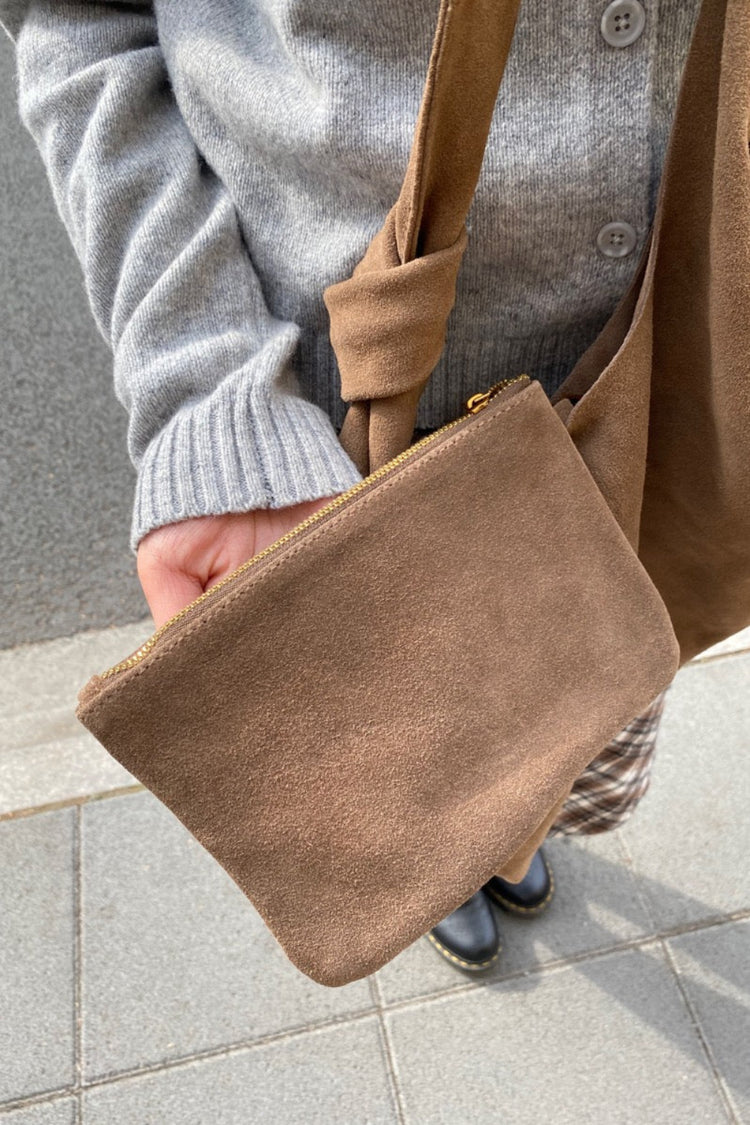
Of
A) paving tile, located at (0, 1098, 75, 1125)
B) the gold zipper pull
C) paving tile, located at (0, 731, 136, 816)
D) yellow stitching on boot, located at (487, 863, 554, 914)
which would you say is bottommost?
paving tile, located at (0, 1098, 75, 1125)

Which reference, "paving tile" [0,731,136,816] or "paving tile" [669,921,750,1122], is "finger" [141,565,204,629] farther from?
"paving tile" [669,921,750,1122]

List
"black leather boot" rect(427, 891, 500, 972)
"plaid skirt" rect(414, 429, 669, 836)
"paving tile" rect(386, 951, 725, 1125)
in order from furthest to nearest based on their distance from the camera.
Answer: "black leather boot" rect(427, 891, 500, 972) → "paving tile" rect(386, 951, 725, 1125) → "plaid skirt" rect(414, 429, 669, 836)

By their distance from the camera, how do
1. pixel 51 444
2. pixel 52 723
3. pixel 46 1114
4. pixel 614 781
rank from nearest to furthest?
pixel 614 781 → pixel 46 1114 → pixel 52 723 → pixel 51 444

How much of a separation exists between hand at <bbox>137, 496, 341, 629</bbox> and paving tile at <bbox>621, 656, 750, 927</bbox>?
4.78 feet

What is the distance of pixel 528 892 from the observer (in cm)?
175

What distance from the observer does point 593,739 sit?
79 cm

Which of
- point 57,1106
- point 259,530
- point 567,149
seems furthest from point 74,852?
point 567,149

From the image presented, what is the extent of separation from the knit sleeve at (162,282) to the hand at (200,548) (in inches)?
1.0

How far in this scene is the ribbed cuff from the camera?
76 centimetres

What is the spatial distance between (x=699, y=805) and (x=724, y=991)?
40cm

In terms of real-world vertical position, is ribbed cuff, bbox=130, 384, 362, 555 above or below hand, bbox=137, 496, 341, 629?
above

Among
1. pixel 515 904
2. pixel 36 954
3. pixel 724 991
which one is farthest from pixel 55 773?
pixel 724 991

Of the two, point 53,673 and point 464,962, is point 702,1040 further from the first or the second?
point 53,673

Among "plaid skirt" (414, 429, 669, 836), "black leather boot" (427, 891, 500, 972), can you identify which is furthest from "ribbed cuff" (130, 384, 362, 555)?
"black leather boot" (427, 891, 500, 972)
